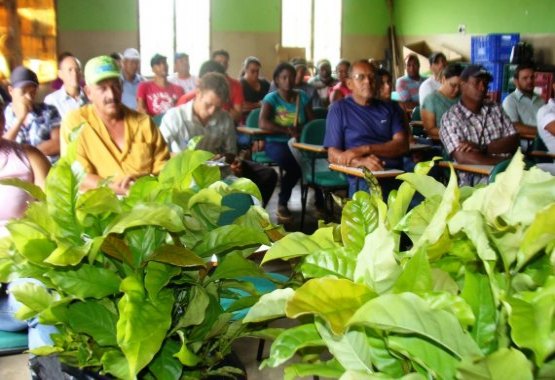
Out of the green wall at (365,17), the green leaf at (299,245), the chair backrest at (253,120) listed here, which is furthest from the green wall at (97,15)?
the green leaf at (299,245)

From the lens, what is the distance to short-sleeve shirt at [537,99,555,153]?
489cm

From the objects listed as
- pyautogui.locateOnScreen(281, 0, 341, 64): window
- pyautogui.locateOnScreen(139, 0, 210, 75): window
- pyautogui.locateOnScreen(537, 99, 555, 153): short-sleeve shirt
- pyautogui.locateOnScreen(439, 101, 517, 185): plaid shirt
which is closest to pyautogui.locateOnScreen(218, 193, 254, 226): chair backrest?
pyautogui.locateOnScreen(439, 101, 517, 185): plaid shirt

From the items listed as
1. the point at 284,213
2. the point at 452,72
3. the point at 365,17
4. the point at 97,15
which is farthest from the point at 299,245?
the point at 365,17

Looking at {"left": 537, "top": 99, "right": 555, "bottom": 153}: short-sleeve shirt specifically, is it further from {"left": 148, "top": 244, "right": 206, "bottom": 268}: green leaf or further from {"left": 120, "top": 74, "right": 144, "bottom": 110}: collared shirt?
{"left": 148, "top": 244, "right": 206, "bottom": 268}: green leaf

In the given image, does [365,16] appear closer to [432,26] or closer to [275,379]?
[432,26]

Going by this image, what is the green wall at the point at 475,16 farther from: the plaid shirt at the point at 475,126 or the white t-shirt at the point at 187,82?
the plaid shirt at the point at 475,126

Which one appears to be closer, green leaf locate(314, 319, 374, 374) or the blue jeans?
green leaf locate(314, 319, 374, 374)

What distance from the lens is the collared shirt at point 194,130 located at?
3.99 m

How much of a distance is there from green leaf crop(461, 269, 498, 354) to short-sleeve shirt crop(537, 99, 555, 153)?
444cm

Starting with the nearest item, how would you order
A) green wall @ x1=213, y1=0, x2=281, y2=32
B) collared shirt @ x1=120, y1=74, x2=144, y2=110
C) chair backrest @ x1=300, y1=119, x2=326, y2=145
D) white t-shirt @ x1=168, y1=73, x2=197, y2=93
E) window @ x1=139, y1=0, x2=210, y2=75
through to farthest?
chair backrest @ x1=300, y1=119, x2=326, y2=145 → collared shirt @ x1=120, y1=74, x2=144, y2=110 → white t-shirt @ x1=168, y1=73, x2=197, y2=93 → window @ x1=139, y1=0, x2=210, y2=75 → green wall @ x1=213, y1=0, x2=281, y2=32

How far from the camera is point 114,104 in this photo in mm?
3061

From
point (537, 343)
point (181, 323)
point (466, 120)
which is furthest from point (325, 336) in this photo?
point (466, 120)

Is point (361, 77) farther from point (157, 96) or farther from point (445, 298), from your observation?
point (445, 298)

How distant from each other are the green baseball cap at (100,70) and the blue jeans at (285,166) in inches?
111
